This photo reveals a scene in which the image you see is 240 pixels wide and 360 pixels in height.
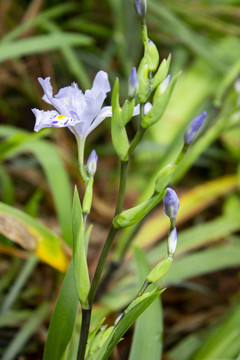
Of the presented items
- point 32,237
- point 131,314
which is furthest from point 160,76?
point 32,237

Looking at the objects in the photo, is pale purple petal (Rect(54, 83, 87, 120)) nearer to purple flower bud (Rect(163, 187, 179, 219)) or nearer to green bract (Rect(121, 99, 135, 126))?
green bract (Rect(121, 99, 135, 126))

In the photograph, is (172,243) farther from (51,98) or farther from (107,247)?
(51,98)

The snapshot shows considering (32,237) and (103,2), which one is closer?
(32,237)

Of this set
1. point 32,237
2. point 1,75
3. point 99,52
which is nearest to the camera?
point 32,237

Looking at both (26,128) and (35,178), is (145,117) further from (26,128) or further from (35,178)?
(26,128)

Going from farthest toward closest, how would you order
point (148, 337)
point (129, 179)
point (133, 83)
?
point (129, 179), point (148, 337), point (133, 83)

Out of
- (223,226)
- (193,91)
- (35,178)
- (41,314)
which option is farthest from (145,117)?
(193,91)

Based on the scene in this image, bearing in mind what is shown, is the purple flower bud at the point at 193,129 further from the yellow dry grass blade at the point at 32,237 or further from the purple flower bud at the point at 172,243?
the yellow dry grass blade at the point at 32,237
